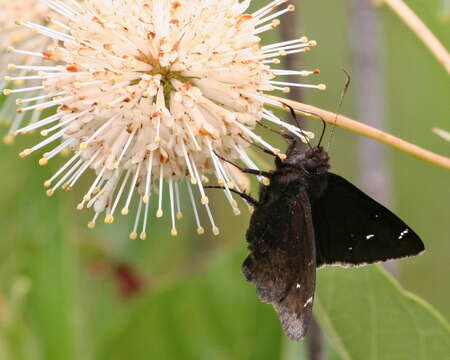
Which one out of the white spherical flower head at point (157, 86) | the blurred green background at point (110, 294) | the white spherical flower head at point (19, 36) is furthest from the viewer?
the blurred green background at point (110, 294)

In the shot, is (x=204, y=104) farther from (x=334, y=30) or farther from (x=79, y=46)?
(x=334, y=30)

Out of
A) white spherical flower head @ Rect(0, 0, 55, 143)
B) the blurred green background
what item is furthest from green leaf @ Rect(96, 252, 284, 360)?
white spherical flower head @ Rect(0, 0, 55, 143)

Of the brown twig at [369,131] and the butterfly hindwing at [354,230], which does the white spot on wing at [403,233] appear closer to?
the butterfly hindwing at [354,230]

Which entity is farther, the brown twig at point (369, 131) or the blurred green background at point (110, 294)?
the blurred green background at point (110, 294)

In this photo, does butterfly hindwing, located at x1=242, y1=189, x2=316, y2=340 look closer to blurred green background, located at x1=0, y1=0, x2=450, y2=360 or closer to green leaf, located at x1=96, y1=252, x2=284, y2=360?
blurred green background, located at x1=0, y1=0, x2=450, y2=360

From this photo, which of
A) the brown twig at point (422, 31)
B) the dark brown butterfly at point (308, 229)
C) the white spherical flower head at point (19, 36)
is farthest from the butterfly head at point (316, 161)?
the white spherical flower head at point (19, 36)

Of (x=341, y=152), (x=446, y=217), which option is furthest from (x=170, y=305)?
(x=446, y=217)

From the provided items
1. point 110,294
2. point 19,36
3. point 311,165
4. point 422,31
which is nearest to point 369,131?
point 311,165
